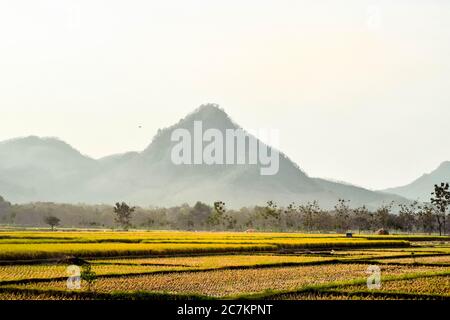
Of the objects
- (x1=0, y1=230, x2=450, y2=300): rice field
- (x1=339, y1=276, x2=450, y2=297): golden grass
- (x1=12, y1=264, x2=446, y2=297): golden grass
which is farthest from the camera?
(x1=12, y1=264, x2=446, y2=297): golden grass

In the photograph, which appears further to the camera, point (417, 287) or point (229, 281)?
point (229, 281)

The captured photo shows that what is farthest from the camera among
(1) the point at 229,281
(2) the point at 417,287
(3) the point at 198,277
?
(3) the point at 198,277

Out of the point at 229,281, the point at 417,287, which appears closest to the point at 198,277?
the point at 229,281

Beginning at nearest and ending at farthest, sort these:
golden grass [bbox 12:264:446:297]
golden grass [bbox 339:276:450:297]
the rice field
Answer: the rice field
golden grass [bbox 339:276:450:297]
golden grass [bbox 12:264:446:297]

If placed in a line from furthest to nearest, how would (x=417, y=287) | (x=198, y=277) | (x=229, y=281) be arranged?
1. (x=198, y=277)
2. (x=229, y=281)
3. (x=417, y=287)

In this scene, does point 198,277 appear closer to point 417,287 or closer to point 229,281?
point 229,281

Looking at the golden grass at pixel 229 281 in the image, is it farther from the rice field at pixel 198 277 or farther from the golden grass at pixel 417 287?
the golden grass at pixel 417 287

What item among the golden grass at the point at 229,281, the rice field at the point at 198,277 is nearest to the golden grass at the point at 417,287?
the rice field at the point at 198,277

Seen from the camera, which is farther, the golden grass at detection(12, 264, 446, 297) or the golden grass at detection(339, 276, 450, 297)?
the golden grass at detection(12, 264, 446, 297)

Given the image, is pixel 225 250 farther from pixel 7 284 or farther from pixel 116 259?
pixel 7 284

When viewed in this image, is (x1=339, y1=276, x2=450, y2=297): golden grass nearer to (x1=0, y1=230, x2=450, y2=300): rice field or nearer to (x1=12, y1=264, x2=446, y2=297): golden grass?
(x1=0, y1=230, x2=450, y2=300): rice field

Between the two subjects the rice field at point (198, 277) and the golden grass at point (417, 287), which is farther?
the golden grass at point (417, 287)

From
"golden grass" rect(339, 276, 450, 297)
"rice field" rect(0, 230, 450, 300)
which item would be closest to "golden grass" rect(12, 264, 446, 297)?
"rice field" rect(0, 230, 450, 300)
